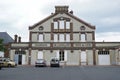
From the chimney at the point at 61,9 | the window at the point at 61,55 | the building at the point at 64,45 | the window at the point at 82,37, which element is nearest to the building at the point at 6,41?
the building at the point at 64,45

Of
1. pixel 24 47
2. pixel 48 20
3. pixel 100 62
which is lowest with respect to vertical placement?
pixel 100 62

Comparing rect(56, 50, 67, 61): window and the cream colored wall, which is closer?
the cream colored wall

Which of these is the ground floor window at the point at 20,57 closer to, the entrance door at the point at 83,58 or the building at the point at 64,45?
the building at the point at 64,45

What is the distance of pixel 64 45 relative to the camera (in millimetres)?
49250

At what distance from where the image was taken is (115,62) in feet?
159

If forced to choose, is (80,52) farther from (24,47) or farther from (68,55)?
(24,47)

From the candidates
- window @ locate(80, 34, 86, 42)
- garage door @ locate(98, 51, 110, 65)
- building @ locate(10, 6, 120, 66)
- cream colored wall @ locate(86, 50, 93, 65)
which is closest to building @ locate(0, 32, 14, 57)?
building @ locate(10, 6, 120, 66)

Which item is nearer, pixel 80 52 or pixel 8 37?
pixel 80 52

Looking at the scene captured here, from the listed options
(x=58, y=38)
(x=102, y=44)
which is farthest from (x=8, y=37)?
(x=102, y=44)

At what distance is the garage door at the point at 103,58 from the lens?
160 feet

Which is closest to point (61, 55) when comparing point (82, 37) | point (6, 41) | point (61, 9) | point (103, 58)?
point (82, 37)

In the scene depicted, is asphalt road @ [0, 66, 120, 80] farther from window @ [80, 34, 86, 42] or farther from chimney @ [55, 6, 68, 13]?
chimney @ [55, 6, 68, 13]

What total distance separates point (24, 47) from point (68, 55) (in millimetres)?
8893

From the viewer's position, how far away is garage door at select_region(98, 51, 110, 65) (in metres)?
48.7
